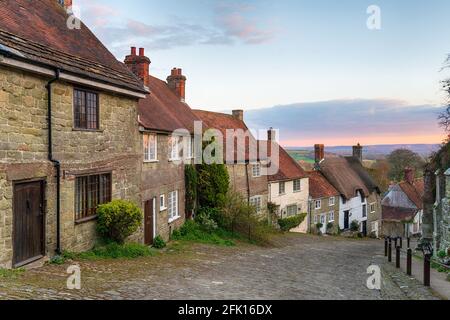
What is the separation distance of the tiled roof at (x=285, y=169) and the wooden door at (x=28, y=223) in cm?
2350

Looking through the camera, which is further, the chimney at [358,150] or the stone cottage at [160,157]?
the chimney at [358,150]

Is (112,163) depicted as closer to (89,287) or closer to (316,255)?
(89,287)

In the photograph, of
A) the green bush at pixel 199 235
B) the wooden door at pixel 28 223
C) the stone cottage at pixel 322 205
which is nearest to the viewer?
the wooden door at pixel 28 223

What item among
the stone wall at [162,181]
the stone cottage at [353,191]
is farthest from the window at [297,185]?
the stone wall at [162,181]

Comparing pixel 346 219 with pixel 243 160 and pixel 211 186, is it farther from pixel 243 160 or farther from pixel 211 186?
pixel 211 186

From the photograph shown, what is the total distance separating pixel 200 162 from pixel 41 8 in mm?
12222

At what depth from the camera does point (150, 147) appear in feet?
56.2

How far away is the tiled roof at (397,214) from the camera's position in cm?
4797

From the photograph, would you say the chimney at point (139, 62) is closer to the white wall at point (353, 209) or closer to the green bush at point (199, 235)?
the green bush at point (199, 235)

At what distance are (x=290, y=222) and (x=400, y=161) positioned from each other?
49.8 metres

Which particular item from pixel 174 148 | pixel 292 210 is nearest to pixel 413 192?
pixel 292 210

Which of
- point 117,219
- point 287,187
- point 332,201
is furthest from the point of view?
point 332,201

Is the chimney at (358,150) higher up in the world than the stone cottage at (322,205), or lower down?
higher up

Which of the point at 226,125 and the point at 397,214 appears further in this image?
the point at 397,214
